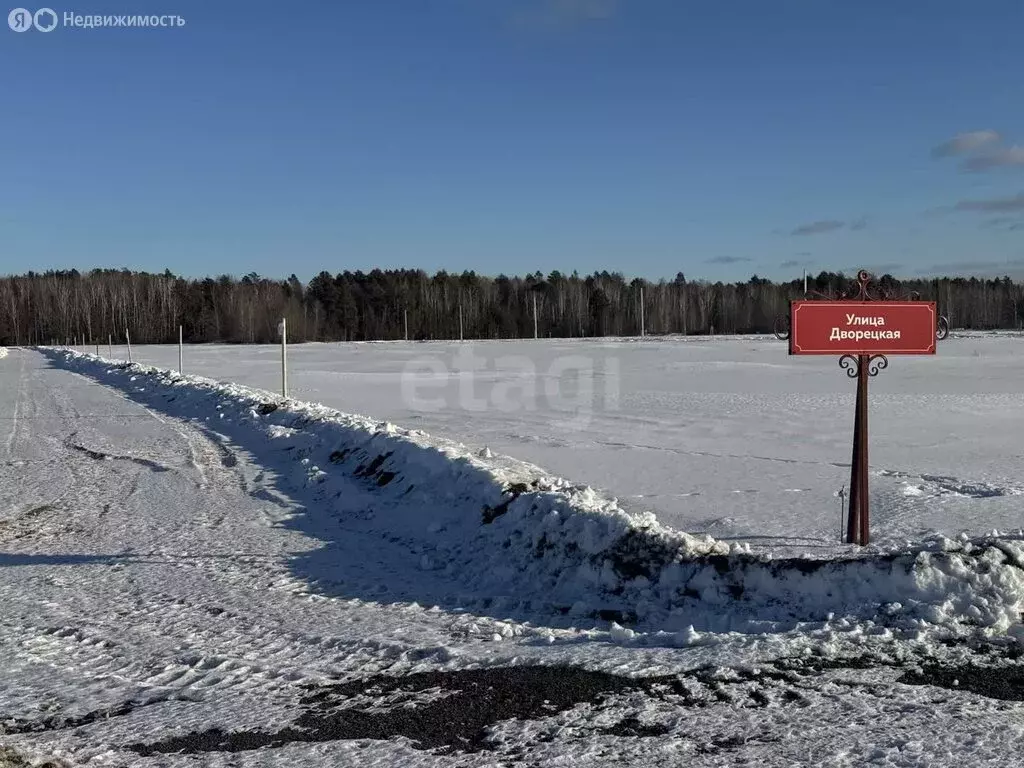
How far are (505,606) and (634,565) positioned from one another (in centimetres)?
110

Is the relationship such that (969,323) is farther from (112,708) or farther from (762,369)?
(112,708)

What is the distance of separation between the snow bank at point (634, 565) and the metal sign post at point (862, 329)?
199 centimetres

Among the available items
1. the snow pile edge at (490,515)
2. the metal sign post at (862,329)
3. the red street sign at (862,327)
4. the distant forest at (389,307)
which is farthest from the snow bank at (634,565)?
the distant forest at (389,307)

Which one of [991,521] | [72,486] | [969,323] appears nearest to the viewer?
[991,521]

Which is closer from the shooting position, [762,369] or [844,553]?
[844,553]

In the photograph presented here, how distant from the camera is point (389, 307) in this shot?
126812mm

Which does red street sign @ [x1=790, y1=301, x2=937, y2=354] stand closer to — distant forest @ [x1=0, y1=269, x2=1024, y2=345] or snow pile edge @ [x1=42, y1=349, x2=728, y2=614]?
snow pile edge @ [x1=42, y1=349, x2=728, y2=614]

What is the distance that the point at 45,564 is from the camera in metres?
8.02

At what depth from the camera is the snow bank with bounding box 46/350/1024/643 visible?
601 centimetres

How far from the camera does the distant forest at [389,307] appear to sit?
117750mm

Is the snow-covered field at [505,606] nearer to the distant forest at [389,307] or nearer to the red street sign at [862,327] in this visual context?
the red street sign at [862,327]

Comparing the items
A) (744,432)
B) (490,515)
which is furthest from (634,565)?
(744,432)

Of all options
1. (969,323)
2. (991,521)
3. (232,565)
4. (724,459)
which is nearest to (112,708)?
(232,565)

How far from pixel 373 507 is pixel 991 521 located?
6.45 metres
